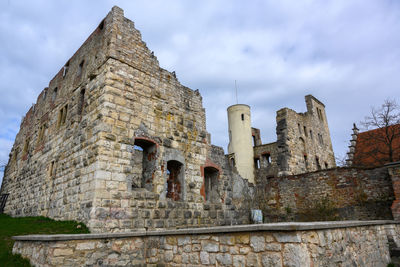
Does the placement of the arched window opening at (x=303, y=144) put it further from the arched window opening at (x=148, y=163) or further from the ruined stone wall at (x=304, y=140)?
the arched window opening at (x=148, y=163)

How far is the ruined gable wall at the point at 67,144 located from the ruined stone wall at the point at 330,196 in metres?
8.64

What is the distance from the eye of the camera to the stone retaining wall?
11.7 feet

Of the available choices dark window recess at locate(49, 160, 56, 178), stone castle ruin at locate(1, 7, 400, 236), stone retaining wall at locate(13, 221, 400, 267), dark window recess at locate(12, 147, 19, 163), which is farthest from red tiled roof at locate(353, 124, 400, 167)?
dark window recess at locate(12, 147, 19, 163)

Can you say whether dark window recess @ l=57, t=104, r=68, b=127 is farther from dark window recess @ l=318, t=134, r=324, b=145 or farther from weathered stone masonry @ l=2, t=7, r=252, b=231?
dark window recess @ l=318, t=134, r=324, b=145

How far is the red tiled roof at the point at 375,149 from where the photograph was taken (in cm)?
1561

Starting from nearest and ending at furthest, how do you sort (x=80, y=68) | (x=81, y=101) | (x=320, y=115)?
(x=81, y=101), (x=80, y=68), (x=320, y=115)

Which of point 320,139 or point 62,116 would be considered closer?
point 62,116

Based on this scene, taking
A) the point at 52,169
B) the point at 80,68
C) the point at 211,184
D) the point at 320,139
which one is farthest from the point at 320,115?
the point at 52,169

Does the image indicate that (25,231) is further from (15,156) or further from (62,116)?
(15,156)

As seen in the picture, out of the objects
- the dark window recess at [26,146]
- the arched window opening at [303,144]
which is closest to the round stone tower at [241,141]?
the arched window opening at [303,144]

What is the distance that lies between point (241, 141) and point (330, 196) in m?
12.2

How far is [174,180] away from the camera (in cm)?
922

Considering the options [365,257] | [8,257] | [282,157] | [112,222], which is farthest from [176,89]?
[282,157]

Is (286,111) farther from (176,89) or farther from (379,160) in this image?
A: (176,89)
